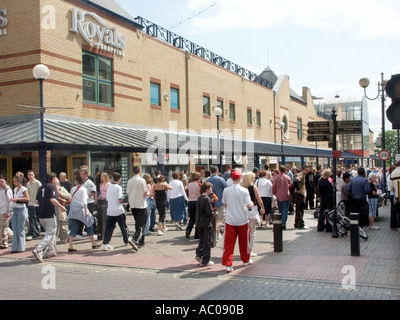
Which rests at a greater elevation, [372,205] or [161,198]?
[161,198]

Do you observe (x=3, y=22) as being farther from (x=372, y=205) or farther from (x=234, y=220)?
(x=372, y=205)

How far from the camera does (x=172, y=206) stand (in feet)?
42.8

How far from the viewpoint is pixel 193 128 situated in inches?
960

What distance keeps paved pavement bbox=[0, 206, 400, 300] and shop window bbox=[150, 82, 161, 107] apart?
10462 millimetres

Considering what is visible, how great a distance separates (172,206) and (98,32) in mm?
8243

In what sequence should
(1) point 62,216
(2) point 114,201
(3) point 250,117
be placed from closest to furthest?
(2) point 114,201 → (1) point 62,216 → (3) point 250,117

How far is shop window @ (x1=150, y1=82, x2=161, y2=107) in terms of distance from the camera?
2104cm

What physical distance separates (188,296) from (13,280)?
3170 millimetres

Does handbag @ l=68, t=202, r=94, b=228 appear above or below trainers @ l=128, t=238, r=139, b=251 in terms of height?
above

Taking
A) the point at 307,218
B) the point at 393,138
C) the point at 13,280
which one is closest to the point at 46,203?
the point at 13,280

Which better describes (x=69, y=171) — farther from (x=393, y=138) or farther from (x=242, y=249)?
(x=393, y=138)

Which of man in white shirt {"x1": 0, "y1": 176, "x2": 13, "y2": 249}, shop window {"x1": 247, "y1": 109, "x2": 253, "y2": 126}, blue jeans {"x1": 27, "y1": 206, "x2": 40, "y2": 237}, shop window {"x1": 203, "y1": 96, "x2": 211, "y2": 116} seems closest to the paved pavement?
man in white shirt {"x1": 0, "y1": 176, "x2": 13, "y2": 249}

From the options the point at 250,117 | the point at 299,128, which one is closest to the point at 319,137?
the point at 250,117

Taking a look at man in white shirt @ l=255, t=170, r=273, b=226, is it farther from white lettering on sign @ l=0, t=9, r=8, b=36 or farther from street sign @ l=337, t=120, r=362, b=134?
white lettering on sign @ l=0, t=9, r=8, b=36
